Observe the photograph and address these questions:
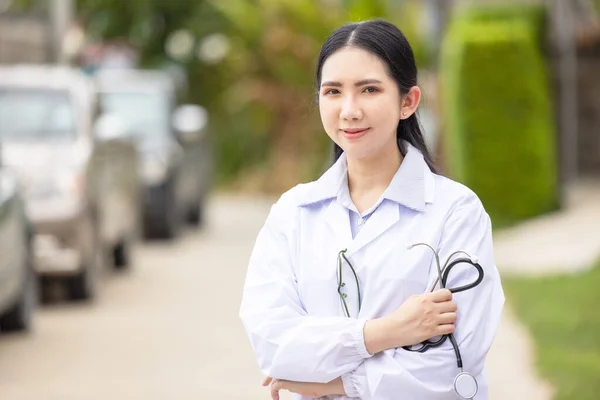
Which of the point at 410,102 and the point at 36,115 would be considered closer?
the point at 410,102

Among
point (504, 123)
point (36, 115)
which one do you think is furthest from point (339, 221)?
point (504, 123)

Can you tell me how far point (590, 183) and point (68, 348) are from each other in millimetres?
14814

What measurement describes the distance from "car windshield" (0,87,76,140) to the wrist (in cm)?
950

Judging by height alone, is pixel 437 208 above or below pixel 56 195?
above

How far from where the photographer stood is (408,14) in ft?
82.9

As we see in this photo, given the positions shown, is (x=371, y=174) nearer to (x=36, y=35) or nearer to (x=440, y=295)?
(x=440, y=295)

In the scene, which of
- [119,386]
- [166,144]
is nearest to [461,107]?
[166,144]

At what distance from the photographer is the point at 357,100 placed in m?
3.39

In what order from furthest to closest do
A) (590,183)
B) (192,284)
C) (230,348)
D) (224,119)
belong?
(224,119) < (590,183) < (192,284) < (230,348)

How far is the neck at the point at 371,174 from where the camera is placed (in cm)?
351

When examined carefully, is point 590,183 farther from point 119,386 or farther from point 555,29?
point 119,386

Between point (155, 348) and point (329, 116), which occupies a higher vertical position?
point (329, 116)

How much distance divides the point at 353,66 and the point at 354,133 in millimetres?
151

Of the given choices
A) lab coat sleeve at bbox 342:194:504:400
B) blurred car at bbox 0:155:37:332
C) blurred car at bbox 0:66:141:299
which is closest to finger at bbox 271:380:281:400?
lab coat sleeve at bbox 342:194:504:400
